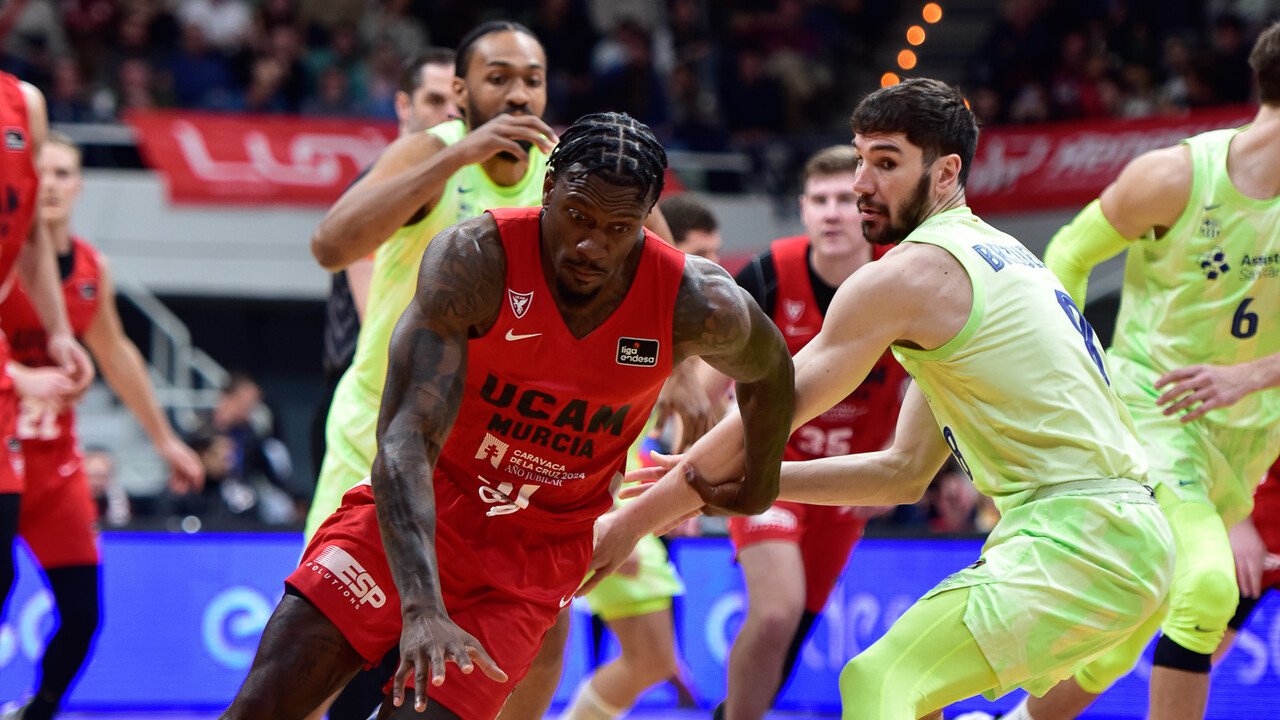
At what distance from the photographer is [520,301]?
3453 millimetres

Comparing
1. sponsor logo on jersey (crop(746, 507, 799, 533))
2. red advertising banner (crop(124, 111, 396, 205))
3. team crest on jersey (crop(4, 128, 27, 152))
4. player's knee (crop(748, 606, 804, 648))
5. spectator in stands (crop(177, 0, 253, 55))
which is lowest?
red advertising banner (crop(124, 111, 396, 205))

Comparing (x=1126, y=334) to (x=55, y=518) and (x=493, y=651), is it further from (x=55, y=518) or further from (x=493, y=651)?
(x=55, y=518)

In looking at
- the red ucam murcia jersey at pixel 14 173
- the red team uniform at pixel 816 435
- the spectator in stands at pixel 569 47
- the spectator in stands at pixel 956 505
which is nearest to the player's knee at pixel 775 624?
the red team uniform at pixel 816 435

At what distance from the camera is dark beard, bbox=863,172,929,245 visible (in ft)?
12.7

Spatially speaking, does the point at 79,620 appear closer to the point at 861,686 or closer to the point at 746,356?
the point at 746,356

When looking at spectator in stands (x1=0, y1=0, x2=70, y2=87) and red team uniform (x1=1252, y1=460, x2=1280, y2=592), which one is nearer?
red team uniform (x1=1252, y1=460, x2=1280, y2=592)

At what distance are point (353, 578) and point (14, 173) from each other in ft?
8.80

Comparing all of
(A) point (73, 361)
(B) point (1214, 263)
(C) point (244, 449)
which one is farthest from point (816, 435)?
(C) point (244, 449)

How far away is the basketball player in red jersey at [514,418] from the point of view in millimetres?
3285

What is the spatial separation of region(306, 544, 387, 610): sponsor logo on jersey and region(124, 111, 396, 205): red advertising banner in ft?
37.0

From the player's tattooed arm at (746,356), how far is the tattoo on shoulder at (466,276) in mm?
470

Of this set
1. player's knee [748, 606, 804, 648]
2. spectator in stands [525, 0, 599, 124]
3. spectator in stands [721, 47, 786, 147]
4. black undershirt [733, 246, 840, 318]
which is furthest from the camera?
spectator in stands [721, 47, 786, 147]

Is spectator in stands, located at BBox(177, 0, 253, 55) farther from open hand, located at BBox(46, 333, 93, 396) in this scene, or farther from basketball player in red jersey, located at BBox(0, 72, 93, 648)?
open hand, located at BBox(46, 333, 93, 396)

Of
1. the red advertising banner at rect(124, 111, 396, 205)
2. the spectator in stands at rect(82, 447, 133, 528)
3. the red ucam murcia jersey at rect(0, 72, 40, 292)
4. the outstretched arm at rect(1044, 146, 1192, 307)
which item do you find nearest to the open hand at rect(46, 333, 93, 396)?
the red ucam murcia jersey at rect(0, 72, 40, 292)
